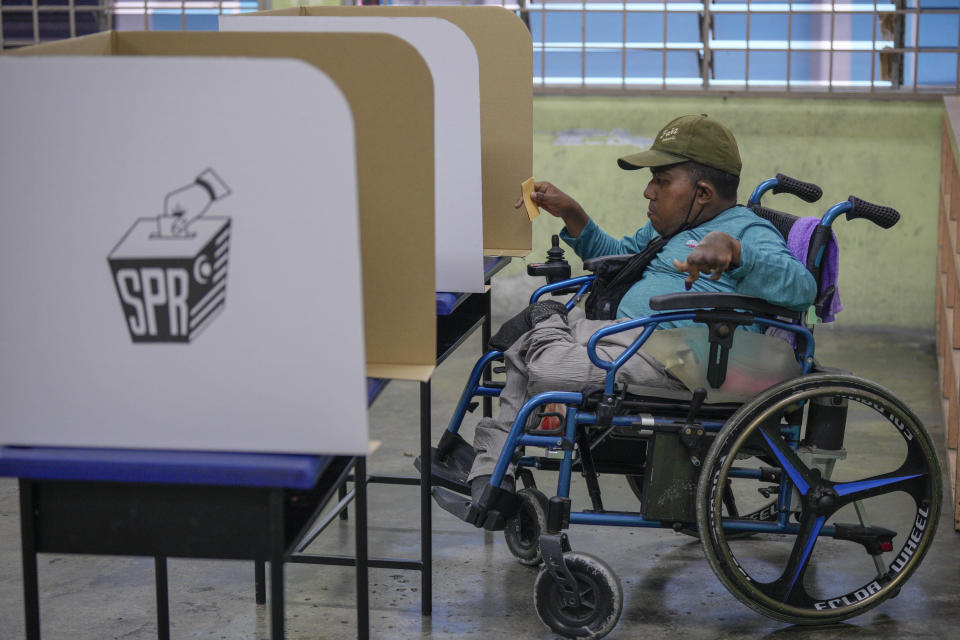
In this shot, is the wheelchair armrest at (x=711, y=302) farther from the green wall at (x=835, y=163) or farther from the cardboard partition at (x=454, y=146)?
the green wall at (x=835, y=163)

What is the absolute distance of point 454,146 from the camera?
8.82 feet

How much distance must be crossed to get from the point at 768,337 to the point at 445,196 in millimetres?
766

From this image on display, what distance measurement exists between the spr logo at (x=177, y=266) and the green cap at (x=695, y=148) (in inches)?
52.8

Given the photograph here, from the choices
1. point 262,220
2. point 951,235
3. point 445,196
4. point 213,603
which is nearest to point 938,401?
point 951,235

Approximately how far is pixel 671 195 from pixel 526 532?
890 mm

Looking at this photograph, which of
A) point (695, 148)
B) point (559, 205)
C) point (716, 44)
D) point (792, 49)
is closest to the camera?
point (695, 148)

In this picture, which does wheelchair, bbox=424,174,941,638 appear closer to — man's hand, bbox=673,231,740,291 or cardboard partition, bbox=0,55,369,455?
man's hand, bbox=673,231,740,291

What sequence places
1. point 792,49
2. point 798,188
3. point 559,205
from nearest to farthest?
point 798,188 < point 559,205 < point 792,49

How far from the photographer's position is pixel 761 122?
17.9 feet

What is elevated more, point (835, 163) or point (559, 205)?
point (559, 205)

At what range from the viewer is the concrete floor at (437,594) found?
2643 mm

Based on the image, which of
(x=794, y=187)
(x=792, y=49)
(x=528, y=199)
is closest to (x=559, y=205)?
(x=528, y=199)

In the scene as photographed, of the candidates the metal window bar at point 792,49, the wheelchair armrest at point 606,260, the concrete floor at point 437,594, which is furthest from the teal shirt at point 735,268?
the metal window bar at point 792,49

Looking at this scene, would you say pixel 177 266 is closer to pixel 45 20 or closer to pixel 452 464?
pixel 452 464
